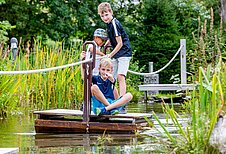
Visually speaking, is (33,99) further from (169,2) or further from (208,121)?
(169,2)

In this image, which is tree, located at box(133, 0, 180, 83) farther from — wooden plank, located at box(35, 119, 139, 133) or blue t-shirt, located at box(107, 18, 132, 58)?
wooden plank, located at box(35, 119, 139, 133)

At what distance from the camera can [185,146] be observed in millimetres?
5176

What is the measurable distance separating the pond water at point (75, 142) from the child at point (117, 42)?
1.25m

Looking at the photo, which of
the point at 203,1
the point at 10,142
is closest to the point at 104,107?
the point at 10,142

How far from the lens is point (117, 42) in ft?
29.0

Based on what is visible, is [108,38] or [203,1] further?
[203,1]

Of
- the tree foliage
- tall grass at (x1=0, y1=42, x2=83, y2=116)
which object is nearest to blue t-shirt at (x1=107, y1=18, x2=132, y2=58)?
tall grass at (x1=0, y1=42, x2=83, y2=116)

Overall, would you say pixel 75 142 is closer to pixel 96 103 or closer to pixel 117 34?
pixel 96 103

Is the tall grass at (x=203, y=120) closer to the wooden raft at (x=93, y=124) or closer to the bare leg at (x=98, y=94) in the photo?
the wooden raft at (x=93, y=124)

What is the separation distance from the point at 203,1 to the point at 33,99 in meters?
16.0

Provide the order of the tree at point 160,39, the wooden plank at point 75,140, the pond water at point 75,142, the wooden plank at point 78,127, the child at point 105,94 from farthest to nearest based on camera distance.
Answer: the tree at point 160,39 → the child at point 105,94 → the wooden plank at point 78,127 → the wooden plank at point 75,140 → the pond water at point 75,142

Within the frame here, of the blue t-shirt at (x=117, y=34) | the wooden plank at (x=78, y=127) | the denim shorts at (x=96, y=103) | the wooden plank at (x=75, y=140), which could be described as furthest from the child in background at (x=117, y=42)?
the wooden plank at (x=75, y=140)

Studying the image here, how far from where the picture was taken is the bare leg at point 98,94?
800 cm

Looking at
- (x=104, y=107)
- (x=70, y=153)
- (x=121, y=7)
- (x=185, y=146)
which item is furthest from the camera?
(x=121, y=7)
